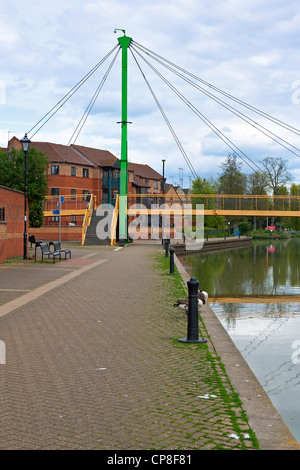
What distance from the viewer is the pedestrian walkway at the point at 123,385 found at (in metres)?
4.39

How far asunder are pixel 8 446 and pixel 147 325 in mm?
5316

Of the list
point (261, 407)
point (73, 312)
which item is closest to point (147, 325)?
point (73, 312)

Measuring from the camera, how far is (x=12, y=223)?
25.1 m

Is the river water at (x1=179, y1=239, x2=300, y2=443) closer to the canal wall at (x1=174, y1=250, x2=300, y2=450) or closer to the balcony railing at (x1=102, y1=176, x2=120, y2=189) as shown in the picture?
the canal wall at (x1=174, y1=250, x2=300, y2=450)

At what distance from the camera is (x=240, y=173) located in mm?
92188

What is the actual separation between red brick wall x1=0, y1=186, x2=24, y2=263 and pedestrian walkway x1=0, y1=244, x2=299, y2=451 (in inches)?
500

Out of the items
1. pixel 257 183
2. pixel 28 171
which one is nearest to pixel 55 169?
pixel 28 171

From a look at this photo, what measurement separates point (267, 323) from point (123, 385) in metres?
6.95

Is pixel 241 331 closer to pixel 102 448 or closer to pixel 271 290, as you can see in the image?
pixel 102 448

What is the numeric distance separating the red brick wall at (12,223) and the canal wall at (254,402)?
1679 centimetres

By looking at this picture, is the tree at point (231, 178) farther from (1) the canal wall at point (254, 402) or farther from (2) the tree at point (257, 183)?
(1) the canal wall at point (254, 402)
